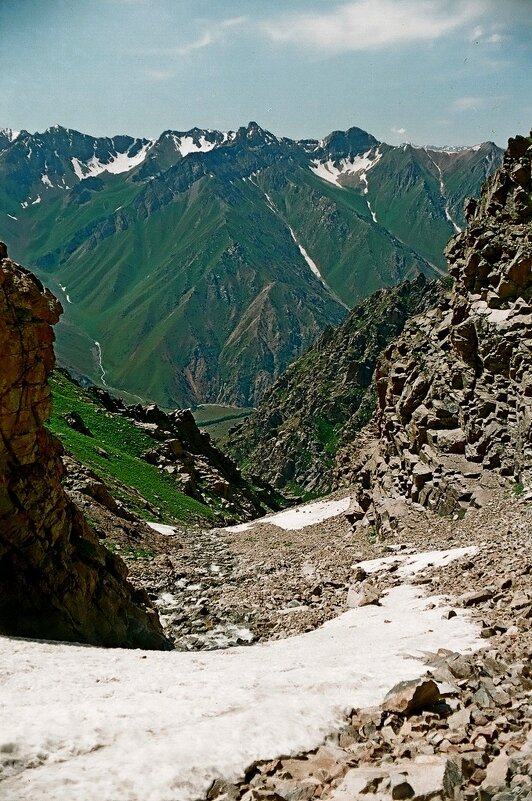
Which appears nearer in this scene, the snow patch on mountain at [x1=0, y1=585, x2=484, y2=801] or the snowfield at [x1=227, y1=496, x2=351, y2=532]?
the snow patch on mountain at [x1=0, y1=585, x2=484, y2=801]

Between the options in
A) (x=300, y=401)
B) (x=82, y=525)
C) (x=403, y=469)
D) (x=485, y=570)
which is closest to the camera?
(x=485, y=570)

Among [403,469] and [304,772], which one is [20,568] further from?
[403,469]

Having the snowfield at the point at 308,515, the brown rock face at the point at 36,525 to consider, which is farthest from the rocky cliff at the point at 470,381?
the brown rock face at the point at 36,525

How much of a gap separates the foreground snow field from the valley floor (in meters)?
0.03

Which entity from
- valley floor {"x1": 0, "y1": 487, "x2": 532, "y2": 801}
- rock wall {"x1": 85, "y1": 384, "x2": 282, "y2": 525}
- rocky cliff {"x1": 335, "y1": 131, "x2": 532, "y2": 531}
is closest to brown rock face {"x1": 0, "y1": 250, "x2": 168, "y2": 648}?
valley floor {"x1": 0, "y1": 487, "x2": 532, "y2": 801}

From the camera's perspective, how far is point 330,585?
98.3 ft

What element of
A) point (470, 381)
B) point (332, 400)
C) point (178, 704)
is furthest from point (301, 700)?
point (332, 400)

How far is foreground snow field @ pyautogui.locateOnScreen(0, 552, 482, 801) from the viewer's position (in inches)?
412

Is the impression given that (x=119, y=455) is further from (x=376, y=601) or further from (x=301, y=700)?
(x=301, y=700)

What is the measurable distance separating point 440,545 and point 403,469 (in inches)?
575

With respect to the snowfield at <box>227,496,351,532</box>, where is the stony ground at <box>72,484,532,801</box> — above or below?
above

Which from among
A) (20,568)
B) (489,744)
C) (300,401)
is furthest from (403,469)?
(300,401)

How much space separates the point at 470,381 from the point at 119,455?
46.7 metres

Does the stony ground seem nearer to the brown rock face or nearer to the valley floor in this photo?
the valley floor
